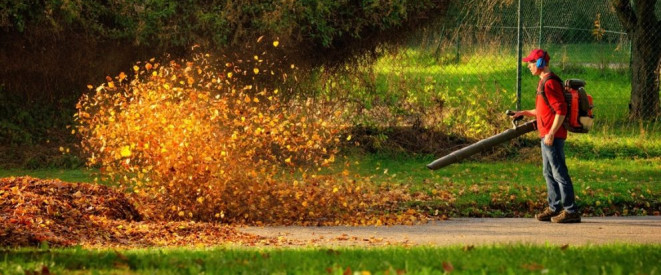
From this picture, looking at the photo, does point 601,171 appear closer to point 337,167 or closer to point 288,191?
point 337,167

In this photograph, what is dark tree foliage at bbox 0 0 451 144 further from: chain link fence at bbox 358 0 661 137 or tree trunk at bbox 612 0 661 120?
tree trunk at bbox 612 0 661 120

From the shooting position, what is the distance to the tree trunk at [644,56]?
17.0 m

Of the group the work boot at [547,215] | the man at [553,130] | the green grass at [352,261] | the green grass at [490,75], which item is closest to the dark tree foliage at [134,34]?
the green grass at [490,75]

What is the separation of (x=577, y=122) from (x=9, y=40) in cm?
831

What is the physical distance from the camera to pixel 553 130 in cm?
986

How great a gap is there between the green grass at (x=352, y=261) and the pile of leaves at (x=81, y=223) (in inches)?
46.7

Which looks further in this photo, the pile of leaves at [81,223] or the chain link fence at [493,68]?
the chain link fence at [493,68]

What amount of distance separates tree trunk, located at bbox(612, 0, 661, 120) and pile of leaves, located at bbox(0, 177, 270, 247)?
958 cm

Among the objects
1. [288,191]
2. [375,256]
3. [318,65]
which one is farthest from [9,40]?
[375,256]

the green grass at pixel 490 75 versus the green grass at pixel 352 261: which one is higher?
the green grass at pixel 490 75

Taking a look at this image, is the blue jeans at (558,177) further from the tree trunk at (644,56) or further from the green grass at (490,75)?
the tree trunk at (644,56)

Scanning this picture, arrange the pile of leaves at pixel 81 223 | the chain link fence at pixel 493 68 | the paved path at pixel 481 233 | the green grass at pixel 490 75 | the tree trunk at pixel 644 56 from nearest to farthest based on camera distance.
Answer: the pile of leaves at pixel 81 223
the paved path at pixel 481 233
the chain link fence at pixel 493 68
the green grass at pixel 490 75
the tree trunk at pixel 644 56

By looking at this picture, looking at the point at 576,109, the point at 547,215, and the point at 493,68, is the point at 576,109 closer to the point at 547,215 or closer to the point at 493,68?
the point at 547,215

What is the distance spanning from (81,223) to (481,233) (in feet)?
11.8
